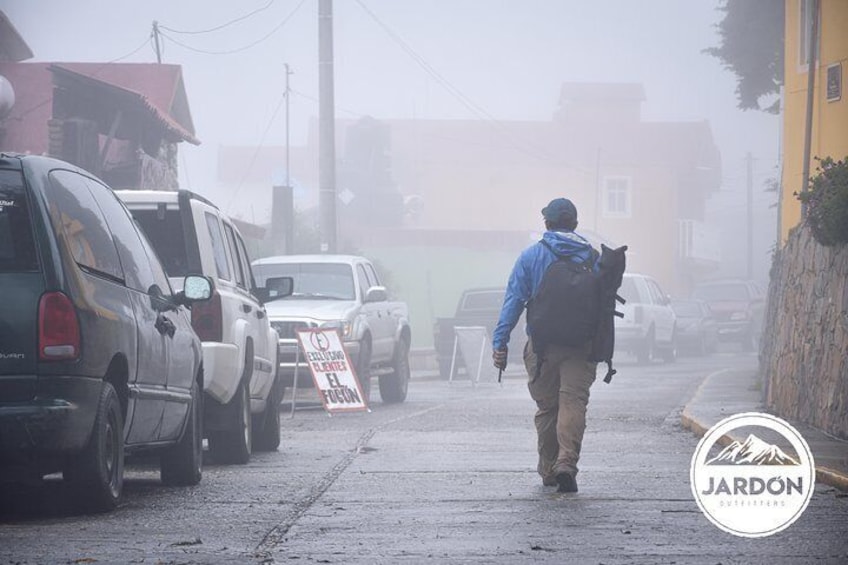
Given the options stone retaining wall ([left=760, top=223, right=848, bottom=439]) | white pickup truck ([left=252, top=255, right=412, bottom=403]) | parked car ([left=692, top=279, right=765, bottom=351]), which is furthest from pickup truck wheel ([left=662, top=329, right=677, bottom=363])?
stone retaining wall ([left=760, top=223, right=848, bottom=439])

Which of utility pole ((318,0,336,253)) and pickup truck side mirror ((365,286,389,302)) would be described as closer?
pickup truck side mirror ((365,286,389,302))

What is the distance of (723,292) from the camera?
54312 mm

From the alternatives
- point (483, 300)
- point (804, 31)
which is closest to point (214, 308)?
point (804, 31)

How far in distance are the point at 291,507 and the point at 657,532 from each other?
2.19 metres

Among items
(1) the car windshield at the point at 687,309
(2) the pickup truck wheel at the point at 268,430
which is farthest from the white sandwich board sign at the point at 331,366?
(1) the car windshield at the point at 687,309

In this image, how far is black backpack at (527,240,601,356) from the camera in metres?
10.6

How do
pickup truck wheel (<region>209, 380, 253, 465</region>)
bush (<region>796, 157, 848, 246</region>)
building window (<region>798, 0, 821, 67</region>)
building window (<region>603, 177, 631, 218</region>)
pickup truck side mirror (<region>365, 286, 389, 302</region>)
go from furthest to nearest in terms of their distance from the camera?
building window (<region>603, 177, 631, 218</region>) → building window (<region>798, 0, 821, 67</region>) → pickup truck side mirror (<region>365, 286, 389, 302</region>) → bush (<region>796, 157, 848, 246</region>) → pickup truck wheel (<region>209, 380, 253, 465</region>)

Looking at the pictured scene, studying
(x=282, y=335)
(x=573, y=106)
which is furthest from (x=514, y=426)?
(x=573, y=106)

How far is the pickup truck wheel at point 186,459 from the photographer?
421 inches

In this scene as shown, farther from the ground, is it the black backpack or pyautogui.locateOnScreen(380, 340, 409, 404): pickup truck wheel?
the black backpack

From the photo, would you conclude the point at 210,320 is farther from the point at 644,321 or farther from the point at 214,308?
the point at 644,321

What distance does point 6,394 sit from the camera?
816 cm

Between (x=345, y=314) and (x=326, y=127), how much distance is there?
9.76 m

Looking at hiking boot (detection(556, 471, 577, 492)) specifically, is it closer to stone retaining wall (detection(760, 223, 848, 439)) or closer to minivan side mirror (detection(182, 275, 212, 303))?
minivan side mirror (detection(182, 275, 212, 303))
